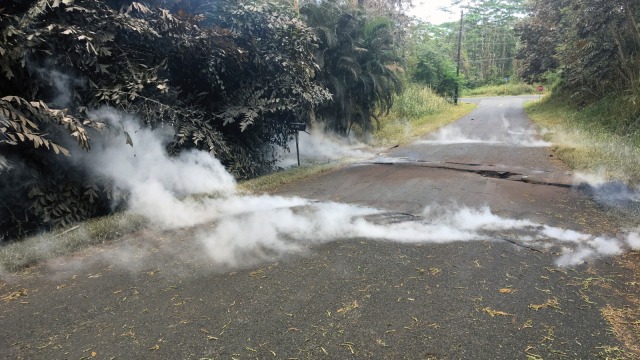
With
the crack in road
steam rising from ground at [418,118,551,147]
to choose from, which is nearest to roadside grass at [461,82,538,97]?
steam rising from ground at [418,118,551,147]

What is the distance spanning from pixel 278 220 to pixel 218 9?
181 inches

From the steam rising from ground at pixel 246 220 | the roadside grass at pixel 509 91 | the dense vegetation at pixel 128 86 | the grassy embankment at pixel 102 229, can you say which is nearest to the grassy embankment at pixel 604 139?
the steam rising from ground at pixel 246 220

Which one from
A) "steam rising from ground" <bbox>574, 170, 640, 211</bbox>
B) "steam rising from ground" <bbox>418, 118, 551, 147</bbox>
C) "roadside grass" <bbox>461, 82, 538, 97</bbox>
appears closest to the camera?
"steam rising from ground" <bbox>574, 170, 640, 211</bbox>

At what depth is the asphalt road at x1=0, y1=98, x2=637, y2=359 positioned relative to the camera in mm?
2715

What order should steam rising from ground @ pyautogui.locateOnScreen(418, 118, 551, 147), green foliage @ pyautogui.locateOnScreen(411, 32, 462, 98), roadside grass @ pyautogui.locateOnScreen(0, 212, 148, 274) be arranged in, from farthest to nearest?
green foliage @ pyautogui.locateOnScreen(411, 32, 462, 98), steam rising from ground @ pyautogui.locateOnScreen(418, 118, 551, 147), roadside grass @ pyautogui.locateOnScreen(0, 212, 148, 274)

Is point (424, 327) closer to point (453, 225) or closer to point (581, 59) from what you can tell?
point (453, 225)

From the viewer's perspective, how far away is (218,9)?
7.87 metres

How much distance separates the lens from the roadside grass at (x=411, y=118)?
13984 millimetres

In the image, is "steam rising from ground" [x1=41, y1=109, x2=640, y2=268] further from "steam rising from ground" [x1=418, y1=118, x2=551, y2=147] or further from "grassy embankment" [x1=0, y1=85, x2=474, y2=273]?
"steam rising from ground" [x1=418, y1=118, x2=551, y2=147]

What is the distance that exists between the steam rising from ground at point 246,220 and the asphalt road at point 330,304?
16 centimetres

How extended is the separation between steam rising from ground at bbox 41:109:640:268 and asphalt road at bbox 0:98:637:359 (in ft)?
0.54

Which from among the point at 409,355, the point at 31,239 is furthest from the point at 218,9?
the point at 409,355

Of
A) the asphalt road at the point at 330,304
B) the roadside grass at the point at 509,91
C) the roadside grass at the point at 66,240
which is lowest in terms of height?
the roadside grass at the point at 509,91

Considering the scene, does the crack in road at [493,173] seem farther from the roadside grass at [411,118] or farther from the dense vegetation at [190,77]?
the roadside grass at [411,118]
